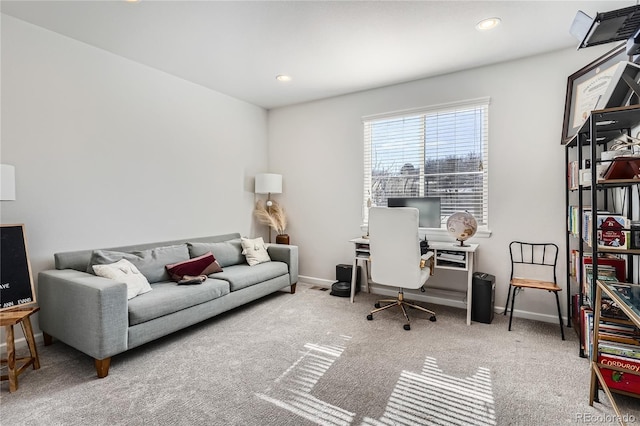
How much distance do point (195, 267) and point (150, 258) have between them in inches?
16.9

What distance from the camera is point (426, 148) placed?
3.79 metres

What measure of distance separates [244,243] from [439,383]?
2710 mm

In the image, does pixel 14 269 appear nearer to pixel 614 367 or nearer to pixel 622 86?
pixel 614 367

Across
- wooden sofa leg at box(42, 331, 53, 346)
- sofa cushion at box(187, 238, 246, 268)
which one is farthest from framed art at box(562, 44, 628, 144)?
wooden sofa leg at box(42, 331, 53, 346)

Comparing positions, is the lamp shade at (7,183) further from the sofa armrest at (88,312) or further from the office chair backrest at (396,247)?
the office chair backrest at (396,247)

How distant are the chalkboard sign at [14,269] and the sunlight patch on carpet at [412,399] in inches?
76.2

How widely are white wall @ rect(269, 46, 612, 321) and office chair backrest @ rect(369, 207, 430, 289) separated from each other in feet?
3.02

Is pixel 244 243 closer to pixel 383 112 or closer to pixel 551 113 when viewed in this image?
pixel 383 112

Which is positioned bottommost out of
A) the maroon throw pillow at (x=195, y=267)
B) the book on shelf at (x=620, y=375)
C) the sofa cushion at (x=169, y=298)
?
the book on shelf at (x=620, y=375)

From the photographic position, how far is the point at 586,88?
107 inches

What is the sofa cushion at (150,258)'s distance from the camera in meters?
2.68

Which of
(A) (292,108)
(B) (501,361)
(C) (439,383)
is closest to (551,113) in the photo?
(B) (501,361)

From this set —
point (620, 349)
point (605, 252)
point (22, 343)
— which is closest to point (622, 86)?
point (605, 252)

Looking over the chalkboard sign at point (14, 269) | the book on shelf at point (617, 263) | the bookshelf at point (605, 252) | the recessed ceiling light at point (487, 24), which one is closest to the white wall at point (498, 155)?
the bookshelf at point (605, 252)
